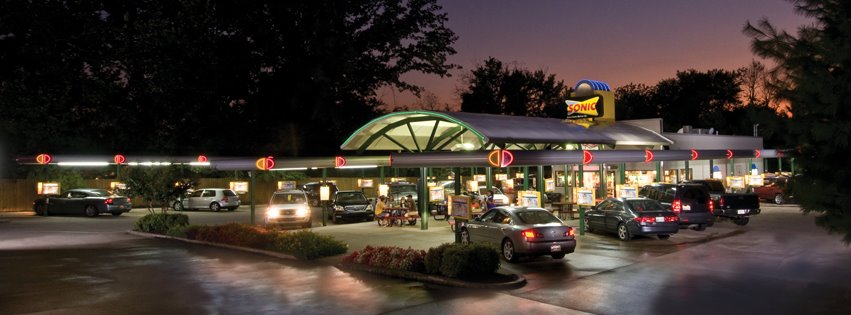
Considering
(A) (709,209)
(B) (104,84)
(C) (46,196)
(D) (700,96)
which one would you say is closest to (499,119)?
(A) (709,209)

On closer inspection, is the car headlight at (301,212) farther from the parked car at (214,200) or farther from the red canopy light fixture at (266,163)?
the parked car at (214,200)

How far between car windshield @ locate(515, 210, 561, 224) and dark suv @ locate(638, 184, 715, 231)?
7.19 metres

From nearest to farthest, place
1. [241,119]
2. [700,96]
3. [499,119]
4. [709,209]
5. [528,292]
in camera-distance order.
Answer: [528,292], [709,209], [499,119], [241,119], [700,96]

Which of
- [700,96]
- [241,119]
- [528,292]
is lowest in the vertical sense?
[528,292]

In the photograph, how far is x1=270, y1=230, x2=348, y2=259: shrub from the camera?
57.5 ft

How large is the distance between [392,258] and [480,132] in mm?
7827

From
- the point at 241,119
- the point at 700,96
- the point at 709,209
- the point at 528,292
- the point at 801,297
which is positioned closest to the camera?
the point at 801,297

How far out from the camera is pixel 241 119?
45.4 m

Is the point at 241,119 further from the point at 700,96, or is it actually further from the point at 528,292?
the point at 700,96

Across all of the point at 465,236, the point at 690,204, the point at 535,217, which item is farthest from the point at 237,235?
the point at 690,204

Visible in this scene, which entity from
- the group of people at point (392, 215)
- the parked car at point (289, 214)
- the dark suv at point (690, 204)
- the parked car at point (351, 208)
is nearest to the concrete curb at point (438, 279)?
the dark suv at point (690, 204)

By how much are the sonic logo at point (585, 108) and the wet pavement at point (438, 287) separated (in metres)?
8.92

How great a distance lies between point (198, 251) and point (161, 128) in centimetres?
2470

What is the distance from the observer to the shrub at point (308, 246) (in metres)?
→ 17.5
